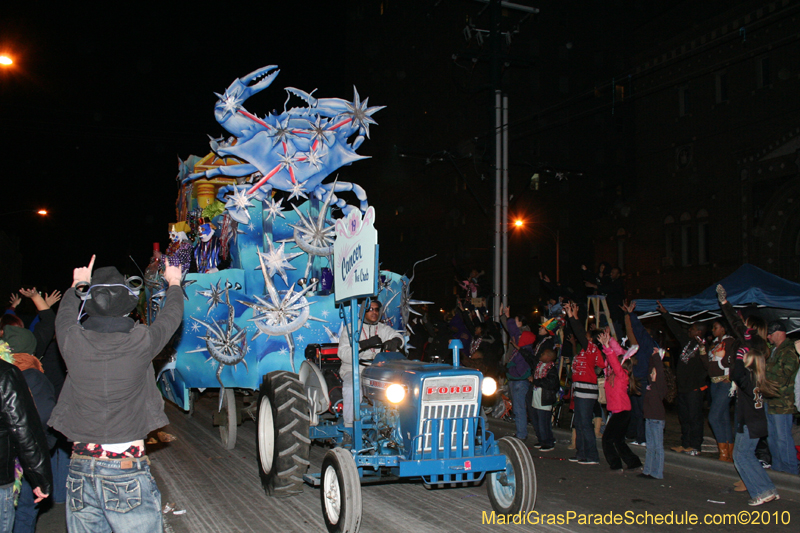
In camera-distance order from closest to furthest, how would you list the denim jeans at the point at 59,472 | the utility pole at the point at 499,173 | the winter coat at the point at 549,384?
1. the denim jeans at the point at 59,472
2. the winter coat at the point at 549,384
3. the utility pole at the point at 499,173

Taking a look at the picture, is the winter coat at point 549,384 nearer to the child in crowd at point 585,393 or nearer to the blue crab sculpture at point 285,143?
the child in crowd at point 585,393

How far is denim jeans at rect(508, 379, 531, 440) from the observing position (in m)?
10.6

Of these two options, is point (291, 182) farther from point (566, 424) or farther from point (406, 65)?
point (406, 65)

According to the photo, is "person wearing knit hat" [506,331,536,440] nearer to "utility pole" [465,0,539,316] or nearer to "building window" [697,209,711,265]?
"utility pole" [465,0,539,316]

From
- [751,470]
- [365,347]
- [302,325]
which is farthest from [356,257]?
[751,470]

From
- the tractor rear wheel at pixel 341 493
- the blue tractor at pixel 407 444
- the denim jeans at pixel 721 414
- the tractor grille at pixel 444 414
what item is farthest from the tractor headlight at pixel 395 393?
the denim jeans at pixel 721 414

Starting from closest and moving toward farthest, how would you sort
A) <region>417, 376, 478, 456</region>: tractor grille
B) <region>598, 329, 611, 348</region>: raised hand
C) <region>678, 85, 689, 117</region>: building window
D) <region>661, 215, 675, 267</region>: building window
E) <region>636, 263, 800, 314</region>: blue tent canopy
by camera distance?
<region>417, 376, 478, 456</region>: tractor grille
<region>598, 329, 611, 348</region>: raised hand
<region>636, 263, 800, 314</region>: blue tent canopy
<region>678, 85, 689, 117</region>: building window
<region>661, 215, 675, 267</region>: building window

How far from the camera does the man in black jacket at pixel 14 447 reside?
3.75 m

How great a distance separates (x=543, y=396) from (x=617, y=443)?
1507mm

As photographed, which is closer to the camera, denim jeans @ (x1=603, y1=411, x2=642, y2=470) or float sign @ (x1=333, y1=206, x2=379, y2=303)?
float sign @ (x1=333, y1=206, x2=379, y2=303)

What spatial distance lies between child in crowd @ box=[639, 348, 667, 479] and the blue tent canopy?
12.8 feet

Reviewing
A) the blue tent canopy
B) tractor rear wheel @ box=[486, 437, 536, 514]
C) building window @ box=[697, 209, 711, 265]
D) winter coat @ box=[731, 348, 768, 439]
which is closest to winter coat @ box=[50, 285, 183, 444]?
tractor rear wheel @ box=[486, 437, 536, 514]

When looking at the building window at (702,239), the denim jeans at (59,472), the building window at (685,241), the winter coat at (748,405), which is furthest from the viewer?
the building window at (685,241)

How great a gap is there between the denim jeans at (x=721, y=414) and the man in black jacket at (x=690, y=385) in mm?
374
